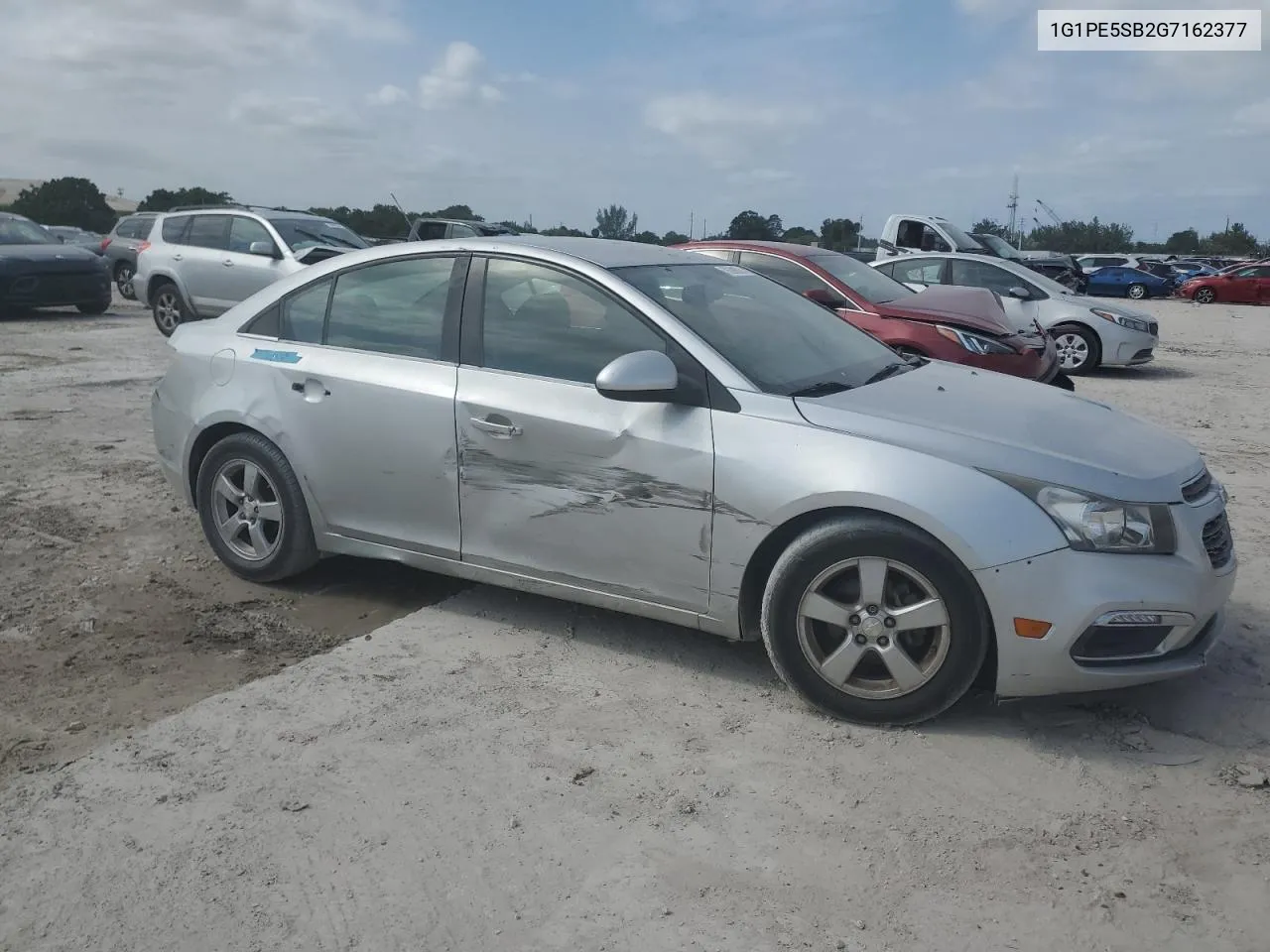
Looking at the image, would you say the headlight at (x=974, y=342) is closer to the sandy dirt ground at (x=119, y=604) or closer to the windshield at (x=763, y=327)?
the windshield at (x=763, y=327)

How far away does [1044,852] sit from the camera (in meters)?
3.16

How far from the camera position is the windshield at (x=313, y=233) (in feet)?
47.5

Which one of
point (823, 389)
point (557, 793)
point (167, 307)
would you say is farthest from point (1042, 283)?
point (557, 793)

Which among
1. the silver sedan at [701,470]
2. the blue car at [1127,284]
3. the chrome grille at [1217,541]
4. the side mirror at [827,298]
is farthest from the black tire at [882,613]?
the blue car at [1127,284]

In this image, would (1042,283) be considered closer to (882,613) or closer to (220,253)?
(220,253)

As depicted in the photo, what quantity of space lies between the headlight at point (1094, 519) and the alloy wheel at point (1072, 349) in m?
10.9

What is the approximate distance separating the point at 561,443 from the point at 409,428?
74 centimetres

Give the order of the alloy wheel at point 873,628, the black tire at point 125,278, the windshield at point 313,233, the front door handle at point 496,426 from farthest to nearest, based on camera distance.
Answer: the black tire at point 125,278
the windshield at point 313,233
the front door handle at point 496,426
the alloy wheel at point 873,628

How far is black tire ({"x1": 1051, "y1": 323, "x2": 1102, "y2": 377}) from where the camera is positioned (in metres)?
13.8

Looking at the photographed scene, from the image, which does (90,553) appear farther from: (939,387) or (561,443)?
(939,387)

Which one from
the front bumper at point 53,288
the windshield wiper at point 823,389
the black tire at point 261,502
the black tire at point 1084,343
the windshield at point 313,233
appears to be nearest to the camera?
the windshield wiper at point 823,389

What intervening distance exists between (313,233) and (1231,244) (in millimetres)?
71405

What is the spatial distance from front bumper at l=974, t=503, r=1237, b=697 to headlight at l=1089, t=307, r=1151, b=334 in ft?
35.8

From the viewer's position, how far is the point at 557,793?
345cm
